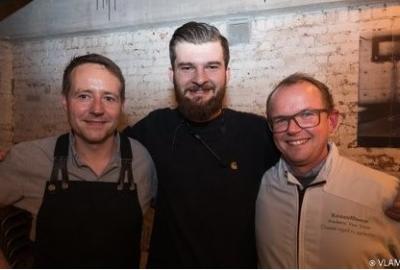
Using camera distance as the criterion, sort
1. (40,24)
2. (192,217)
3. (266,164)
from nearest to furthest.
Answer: (192,217) → (266,164) → (40,24)

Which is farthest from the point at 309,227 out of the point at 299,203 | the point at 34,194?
A: the point at 34,194

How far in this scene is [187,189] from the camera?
1.80 metres

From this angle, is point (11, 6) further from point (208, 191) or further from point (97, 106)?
point (208, 191)

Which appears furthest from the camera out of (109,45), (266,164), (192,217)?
(109,45)

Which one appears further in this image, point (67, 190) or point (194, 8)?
point (194, 8)

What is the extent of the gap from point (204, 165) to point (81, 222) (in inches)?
25.6

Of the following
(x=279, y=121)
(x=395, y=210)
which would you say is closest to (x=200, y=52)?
(x=279, y=121)

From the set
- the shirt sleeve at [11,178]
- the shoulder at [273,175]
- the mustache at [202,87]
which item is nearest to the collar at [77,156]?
the shirt sleeve at [11,178]

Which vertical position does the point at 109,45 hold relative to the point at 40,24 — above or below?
below

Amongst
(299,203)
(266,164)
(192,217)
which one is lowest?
(192,217)

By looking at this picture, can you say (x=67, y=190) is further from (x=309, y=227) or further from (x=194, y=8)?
(x=194, y=8)

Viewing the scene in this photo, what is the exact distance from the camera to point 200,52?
188 cm

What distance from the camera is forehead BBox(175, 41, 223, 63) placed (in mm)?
1879

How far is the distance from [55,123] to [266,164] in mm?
2956
